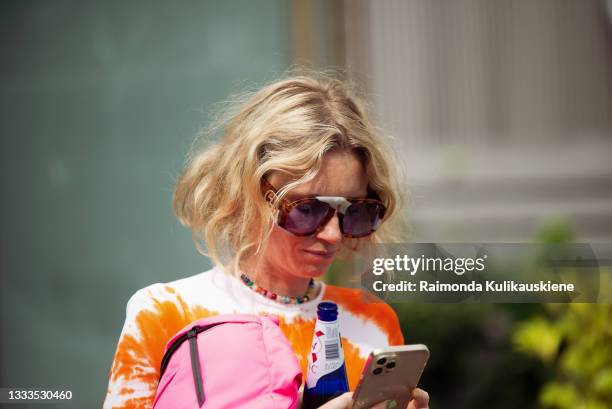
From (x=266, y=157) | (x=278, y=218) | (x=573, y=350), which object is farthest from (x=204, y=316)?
(x=573, y=350)

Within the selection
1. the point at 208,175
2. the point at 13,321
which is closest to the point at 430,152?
the point at 208,175

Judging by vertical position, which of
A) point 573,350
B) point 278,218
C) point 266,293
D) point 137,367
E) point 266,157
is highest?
point 266,157

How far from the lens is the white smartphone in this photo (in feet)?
4.91

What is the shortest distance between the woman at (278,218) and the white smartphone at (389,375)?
118 millimetres

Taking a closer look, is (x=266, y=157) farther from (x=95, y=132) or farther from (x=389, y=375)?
(x=95, y=132)

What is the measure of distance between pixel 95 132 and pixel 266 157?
3.14ft

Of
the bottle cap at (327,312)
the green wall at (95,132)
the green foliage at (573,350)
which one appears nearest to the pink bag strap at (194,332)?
the bottle cap at (327,312)

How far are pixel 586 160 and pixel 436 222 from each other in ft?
1.99

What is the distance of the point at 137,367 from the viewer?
5.85ft

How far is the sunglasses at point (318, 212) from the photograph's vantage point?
176 centimetres

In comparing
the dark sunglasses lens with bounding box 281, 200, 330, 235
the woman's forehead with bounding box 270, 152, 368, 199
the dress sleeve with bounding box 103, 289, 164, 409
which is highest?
the woman's forehead with bounding box 270, 152, 368, 199

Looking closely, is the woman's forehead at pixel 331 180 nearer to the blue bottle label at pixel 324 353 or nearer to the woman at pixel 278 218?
the woman at pixel 278 218

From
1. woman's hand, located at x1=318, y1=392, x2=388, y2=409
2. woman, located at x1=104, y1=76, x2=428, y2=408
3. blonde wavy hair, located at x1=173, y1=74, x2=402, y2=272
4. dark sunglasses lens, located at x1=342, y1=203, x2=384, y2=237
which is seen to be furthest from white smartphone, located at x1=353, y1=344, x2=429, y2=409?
blonde wavy hair, located at x1=173, y1=74, x2=402, y2=272

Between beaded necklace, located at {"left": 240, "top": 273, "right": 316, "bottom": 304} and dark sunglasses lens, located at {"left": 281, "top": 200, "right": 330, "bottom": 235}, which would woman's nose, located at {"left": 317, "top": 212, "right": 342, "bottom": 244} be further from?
beaded necklace, located at {"left": 240, "top": 273, "right": 316, "bottom": 304}
